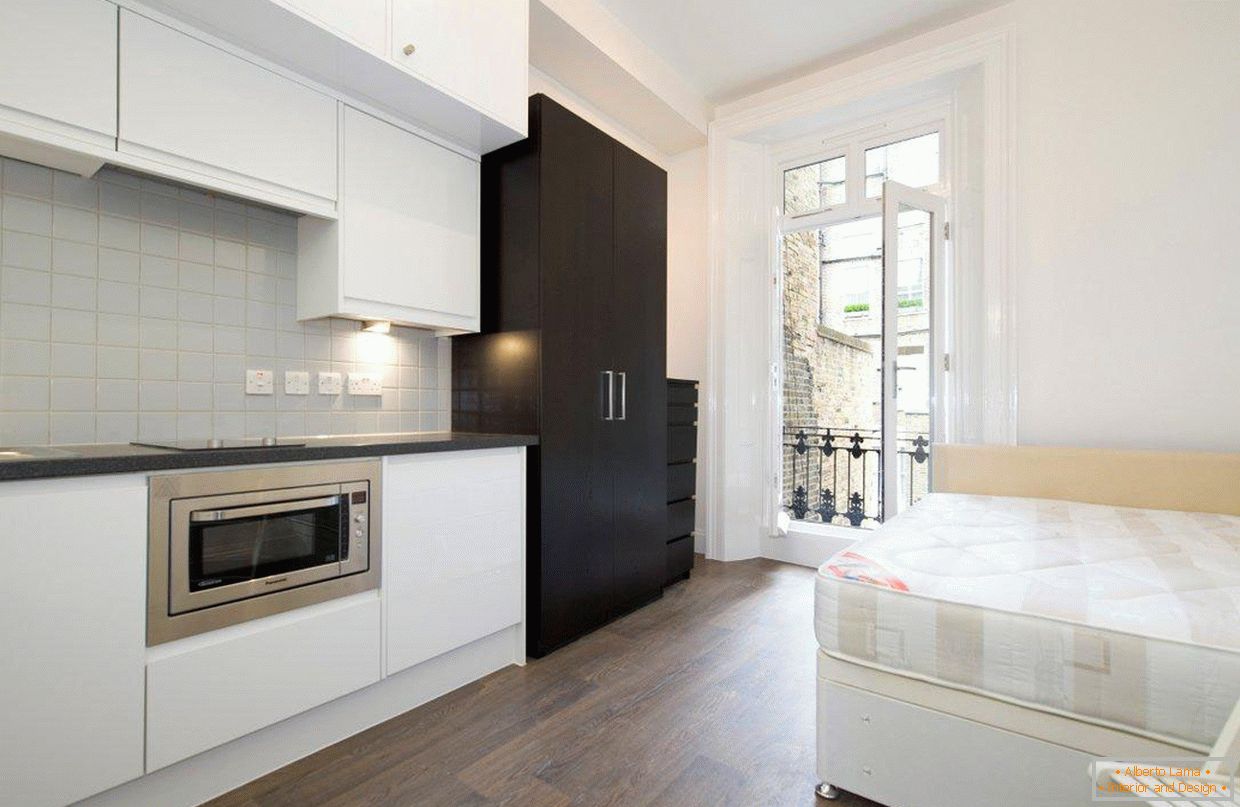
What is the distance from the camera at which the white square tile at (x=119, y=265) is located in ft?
5.30

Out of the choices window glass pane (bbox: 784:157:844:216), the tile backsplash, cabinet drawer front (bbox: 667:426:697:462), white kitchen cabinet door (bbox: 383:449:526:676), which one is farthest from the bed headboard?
the tile backsplash

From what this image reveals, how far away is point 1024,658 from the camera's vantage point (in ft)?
3.71

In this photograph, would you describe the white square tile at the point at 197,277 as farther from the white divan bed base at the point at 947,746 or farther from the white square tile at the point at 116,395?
the white divan bed base at the point at 947,746

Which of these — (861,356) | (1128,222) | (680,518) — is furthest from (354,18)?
(861,356)

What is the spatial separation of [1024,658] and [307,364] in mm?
2321

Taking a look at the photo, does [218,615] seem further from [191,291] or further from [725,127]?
[725,127]

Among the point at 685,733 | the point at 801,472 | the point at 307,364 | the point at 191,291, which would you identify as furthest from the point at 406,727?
the point at 801,472

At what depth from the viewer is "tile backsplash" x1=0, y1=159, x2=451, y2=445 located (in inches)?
58.8

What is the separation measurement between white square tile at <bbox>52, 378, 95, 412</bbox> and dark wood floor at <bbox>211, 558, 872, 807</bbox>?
1.14 meters

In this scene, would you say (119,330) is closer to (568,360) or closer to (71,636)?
(71,636)

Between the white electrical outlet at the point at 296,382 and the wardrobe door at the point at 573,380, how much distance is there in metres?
0.88

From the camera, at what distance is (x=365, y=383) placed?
223cm

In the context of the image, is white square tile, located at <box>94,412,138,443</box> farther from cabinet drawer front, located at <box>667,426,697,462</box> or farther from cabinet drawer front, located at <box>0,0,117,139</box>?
cabinet drawer front, located at <box>667,426,697,462</box>

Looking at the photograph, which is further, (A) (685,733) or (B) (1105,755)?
(A) (685,733)
